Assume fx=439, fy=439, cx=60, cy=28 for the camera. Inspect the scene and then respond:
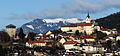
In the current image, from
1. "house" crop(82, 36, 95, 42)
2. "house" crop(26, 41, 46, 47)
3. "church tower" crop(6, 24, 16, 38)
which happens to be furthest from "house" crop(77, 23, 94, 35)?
"house" crop(26, 41, 46, 47)

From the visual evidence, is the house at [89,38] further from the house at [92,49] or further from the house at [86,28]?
the house at [86,28]

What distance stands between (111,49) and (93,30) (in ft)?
64.2

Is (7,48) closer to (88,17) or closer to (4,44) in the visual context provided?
(4,44)

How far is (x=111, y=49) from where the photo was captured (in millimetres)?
90938

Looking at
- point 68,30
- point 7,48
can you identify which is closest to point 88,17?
point 68,30

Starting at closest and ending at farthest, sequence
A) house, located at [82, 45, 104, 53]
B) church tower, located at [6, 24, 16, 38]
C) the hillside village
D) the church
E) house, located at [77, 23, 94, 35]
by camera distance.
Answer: the hillside village, house, located at [82, 45, 104, 53], church tower, located at [6, 24, 16, 38], house, located at [77, 23, 94, 35], the church

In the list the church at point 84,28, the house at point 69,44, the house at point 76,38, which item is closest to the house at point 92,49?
the house at point 69,44

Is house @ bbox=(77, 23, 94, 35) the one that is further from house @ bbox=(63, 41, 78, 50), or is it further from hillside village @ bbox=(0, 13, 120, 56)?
house @ bbox=(63, 41, 78, 50)

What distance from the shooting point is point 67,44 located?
3745 inches

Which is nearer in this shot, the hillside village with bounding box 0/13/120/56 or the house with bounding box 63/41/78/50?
the hillside village with bounding box 0/13/120/56

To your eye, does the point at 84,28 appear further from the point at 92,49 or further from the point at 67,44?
the point at 92,49

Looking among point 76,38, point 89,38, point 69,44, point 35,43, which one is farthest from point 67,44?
point 76,38

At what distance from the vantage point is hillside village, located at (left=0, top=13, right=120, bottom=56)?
282ft

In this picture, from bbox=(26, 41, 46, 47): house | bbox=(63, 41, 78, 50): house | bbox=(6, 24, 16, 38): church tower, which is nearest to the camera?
bbox=(26, 41, 46, 47): house
